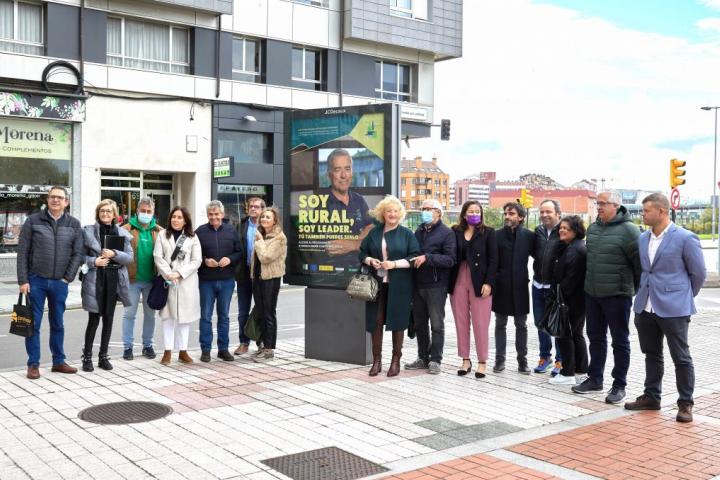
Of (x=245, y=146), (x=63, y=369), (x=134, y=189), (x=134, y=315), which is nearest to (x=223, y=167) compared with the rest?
(x=245, y=146)

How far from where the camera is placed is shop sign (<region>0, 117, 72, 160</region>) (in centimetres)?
2072

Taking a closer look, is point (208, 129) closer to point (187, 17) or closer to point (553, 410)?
point (187, 17)

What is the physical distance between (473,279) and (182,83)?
17160 millimetres

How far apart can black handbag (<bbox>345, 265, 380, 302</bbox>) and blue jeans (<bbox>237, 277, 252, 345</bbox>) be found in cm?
158

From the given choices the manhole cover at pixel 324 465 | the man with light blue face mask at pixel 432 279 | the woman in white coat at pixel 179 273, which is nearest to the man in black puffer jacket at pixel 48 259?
the woman in white coat at pixel 179 273

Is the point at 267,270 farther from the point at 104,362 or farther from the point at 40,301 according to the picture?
the point at 40,301

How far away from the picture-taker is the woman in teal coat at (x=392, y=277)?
28.0 ft

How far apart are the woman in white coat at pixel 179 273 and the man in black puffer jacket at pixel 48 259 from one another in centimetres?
98

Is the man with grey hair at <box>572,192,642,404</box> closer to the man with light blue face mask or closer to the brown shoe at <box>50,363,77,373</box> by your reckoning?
the man with light blue face mask

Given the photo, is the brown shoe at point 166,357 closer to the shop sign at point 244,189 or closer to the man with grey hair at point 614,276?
the man with grey hair at point 614,276

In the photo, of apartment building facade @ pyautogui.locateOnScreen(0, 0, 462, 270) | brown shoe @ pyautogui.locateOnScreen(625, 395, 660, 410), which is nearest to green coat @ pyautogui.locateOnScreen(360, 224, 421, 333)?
brown shoe @ pyautogui.locateOnScreen(625, 395, 660, 410)

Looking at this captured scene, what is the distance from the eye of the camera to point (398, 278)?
8562 millimetres

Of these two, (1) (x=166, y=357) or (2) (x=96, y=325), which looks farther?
(1) (x=166, y=357)

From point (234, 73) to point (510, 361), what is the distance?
17.6 m
